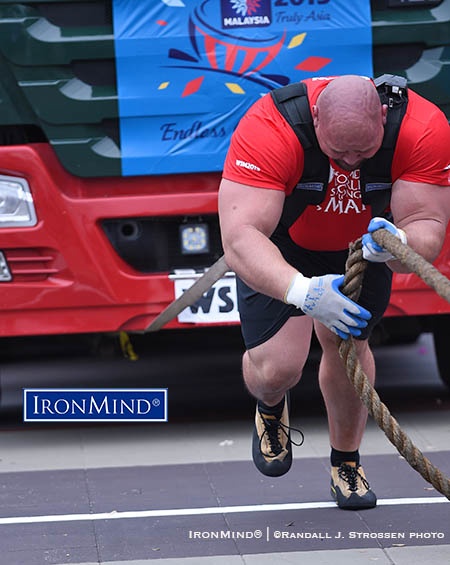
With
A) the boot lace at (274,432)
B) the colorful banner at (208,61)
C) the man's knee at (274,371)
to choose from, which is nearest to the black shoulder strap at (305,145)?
the man's knee at (274,371)

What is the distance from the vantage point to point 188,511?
4.95 metres

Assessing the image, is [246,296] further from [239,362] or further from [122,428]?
[239,362]

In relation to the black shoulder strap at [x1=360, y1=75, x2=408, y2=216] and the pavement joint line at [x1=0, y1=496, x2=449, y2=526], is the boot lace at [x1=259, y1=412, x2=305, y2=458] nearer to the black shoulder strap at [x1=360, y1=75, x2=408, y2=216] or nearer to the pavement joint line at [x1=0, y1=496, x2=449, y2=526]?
the pavement joint line at [x1=0, y1=496, x2=449, y2=526]

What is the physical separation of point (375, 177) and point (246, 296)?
88 centimetres

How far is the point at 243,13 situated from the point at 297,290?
232 cm

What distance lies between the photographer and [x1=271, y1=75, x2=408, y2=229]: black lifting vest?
421cm

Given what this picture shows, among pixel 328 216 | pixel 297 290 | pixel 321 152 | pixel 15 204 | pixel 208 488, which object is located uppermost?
pixel 321 152

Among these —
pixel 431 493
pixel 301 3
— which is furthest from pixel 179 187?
pixel 431 493

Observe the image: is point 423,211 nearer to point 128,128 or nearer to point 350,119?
point 350,119

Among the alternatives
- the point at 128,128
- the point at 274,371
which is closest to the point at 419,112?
the point at 274,371

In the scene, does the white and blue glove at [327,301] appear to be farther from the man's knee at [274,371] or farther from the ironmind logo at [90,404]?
the ironmind logo at [90,404]

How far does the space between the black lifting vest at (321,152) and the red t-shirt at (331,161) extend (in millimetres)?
23

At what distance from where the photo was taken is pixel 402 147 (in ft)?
13.9

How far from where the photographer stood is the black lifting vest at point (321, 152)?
4.21m
